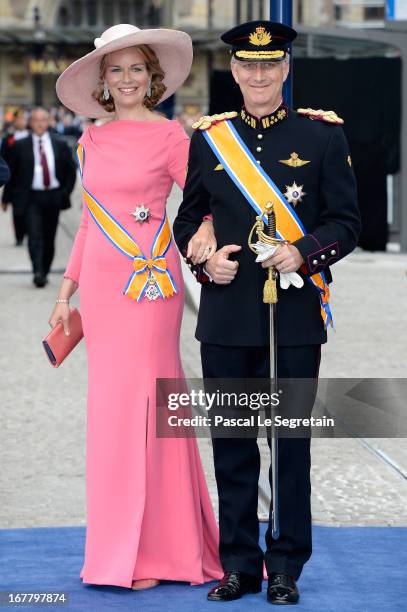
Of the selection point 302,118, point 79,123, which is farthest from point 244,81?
point 79,123

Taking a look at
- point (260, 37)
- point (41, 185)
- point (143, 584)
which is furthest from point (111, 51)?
point (41, 185)

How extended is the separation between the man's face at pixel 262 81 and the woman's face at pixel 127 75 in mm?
554

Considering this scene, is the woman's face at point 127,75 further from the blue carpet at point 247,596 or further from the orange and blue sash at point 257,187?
the blue carpet at point 247,596

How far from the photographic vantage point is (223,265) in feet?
15.9

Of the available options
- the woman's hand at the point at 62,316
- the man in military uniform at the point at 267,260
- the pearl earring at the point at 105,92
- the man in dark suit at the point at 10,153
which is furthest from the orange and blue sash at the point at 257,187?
the man in dark suit at the point at 10,153

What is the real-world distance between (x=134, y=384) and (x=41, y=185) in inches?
409

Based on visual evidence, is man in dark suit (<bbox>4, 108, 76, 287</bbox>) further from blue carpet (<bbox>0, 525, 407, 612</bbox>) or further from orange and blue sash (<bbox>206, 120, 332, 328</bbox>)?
orange and blue sash (<bbox>206, 120, 332, 328</bbox>)

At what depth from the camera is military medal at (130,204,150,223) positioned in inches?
207

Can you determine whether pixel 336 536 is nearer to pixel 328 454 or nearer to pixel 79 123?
pixel 328 454

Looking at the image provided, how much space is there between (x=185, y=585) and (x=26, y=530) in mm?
1071

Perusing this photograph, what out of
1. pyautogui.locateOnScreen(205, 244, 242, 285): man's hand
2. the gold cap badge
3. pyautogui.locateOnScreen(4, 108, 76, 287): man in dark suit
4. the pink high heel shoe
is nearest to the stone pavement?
pyautogui.locateOnScreen(4, 108, 76, 287): man in dark suit

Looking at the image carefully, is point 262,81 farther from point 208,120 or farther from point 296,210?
point 296,210

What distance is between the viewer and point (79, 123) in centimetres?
4800

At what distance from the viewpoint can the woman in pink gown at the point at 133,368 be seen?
525 cm
